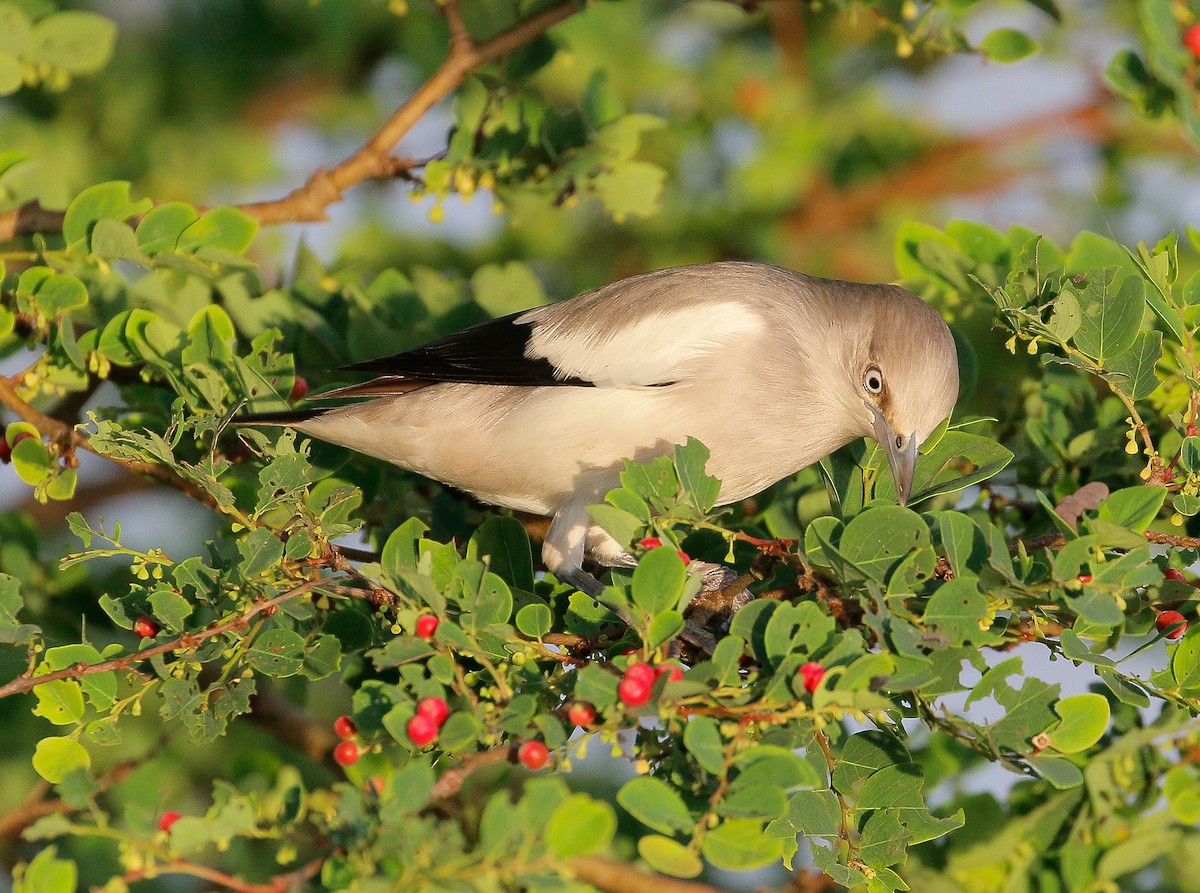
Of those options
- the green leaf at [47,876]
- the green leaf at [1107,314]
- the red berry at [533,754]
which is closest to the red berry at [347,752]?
the red berry at [533,754]

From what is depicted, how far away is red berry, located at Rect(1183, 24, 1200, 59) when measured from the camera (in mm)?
3656

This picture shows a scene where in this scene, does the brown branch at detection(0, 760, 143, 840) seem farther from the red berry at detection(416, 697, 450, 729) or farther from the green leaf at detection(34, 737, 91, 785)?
the red berry at detection(416, 697, 450, 729)

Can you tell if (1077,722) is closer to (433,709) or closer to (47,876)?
(433,709)

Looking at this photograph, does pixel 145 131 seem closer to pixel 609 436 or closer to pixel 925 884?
pixel 609 436

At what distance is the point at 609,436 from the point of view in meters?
3.79

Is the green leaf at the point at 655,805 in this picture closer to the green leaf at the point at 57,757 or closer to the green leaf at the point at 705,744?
the green leaf at the point at 705,744

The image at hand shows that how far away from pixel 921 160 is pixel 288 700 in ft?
16.9

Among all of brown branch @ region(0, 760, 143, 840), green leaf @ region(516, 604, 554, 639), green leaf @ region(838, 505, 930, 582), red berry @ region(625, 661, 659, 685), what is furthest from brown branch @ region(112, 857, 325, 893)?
green leaf @ region(838, 505, 930, 582)

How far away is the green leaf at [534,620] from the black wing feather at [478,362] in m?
1.31

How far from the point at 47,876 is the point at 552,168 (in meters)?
2.98

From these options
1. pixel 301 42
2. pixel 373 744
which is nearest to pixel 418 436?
pixel 373 744

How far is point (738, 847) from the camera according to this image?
7.13 ft

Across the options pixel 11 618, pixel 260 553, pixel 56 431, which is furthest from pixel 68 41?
pixel 260 553

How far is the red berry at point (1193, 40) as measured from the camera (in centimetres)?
366
